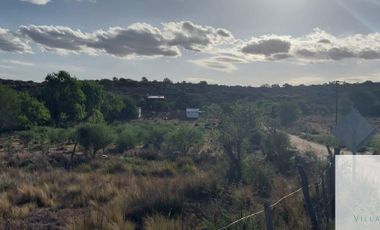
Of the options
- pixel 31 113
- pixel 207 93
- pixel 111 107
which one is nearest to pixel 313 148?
pixel 31 113

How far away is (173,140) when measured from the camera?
3372 cm

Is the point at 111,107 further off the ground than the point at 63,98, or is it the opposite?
the point at 63,98

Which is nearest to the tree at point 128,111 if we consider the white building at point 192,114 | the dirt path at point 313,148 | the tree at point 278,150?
the white building at point 192,114

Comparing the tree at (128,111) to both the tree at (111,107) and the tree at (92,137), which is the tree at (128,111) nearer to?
the tree at (111,107)

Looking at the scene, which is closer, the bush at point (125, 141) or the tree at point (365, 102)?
the bush at point (125, 141)

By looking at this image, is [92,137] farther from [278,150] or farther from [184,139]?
[278,150]

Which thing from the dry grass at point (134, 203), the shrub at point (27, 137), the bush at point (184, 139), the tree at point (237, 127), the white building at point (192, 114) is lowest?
the white building at point (192, 114)

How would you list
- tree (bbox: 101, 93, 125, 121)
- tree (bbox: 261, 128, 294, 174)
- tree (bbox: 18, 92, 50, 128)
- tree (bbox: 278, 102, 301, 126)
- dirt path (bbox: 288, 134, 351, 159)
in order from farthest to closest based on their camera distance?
tree (bbox: 278, 102, 301, 126)
tree (bbox: 101, 93, 125, 121)
tree (bbox: 18, 92, 50, 128)
dirt path (bbox: 288, 134, 351, 159)
tree (bbox: 261, 128, 294, 174)

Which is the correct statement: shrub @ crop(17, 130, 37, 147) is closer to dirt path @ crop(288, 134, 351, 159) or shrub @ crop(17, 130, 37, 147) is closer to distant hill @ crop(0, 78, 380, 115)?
dirt path @ crop(288, 134, 351, 159)

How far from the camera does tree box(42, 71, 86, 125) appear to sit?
175 feet

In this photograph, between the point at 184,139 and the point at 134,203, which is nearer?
the point at 134,203

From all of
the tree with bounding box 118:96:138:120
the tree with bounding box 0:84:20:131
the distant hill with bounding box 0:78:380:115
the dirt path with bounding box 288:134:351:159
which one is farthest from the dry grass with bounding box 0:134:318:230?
the distant hill with bounding box 0:78:380:115

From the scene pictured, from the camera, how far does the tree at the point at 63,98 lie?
53.4 meters

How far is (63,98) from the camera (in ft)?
176
